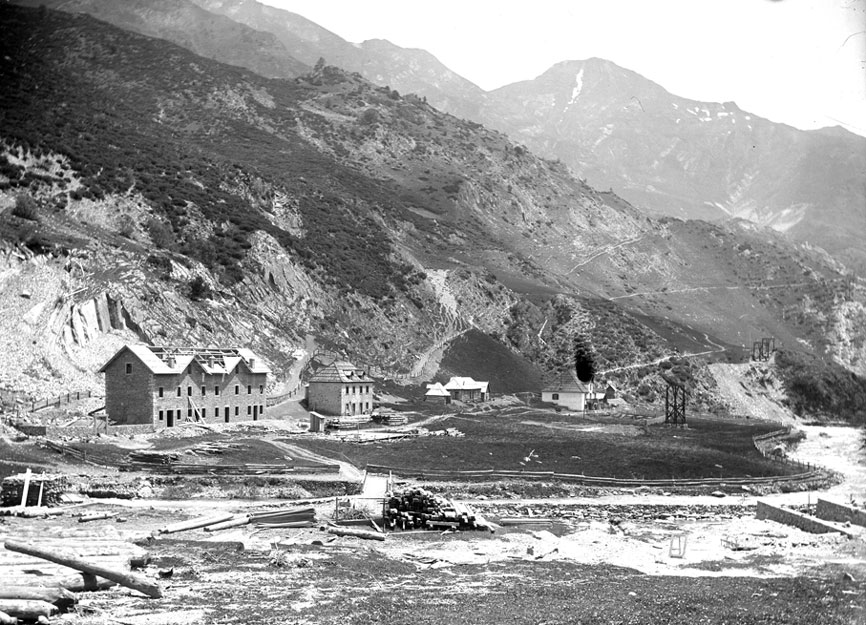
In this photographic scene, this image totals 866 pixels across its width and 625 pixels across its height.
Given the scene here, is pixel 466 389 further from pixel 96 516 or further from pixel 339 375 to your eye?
pixel 96 516

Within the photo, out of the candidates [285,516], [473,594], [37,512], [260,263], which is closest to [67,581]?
[473,594]

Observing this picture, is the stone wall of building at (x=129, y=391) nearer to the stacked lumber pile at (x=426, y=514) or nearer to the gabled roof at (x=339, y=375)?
the gabled roof at (x=339, y=375)

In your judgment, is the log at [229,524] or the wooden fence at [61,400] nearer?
the log at [229,524]

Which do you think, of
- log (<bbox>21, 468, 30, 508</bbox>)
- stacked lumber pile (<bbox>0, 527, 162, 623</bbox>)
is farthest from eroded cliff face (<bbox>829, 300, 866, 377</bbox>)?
stacked lumber pile (<bbox>0, 527, 162, 623</bbox>)

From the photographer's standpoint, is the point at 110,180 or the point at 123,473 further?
the point at 110,180

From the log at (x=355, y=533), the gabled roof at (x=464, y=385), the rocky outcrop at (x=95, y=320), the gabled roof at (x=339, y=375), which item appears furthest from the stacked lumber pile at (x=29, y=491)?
the gabled roof at (x=464, y=385)

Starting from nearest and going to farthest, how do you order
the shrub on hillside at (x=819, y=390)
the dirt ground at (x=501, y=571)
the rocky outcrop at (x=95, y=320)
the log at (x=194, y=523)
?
the dirt ground at (x=501, y=571) → the log at (x=194, y=523) → the rocky outcrop at (x=95, y=320) → the shrub on hillside at (x=819, y=390)

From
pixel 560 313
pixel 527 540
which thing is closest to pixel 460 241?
pixel 560 313

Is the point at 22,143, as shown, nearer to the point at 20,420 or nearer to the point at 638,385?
the point at 20,420
